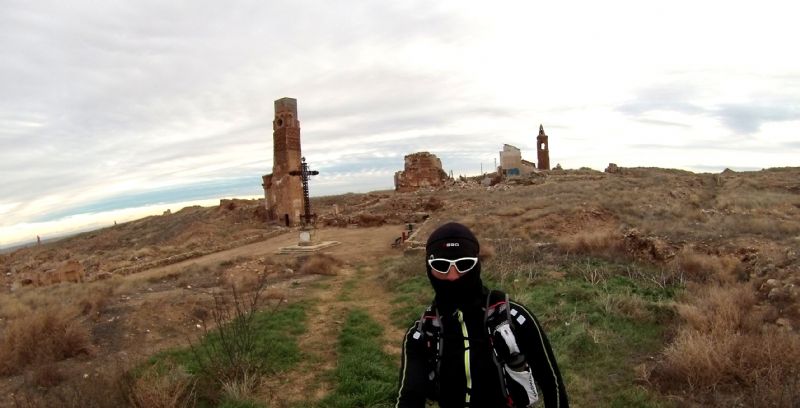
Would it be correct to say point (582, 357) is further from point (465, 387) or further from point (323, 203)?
point (323, 203)

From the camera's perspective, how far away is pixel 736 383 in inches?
170

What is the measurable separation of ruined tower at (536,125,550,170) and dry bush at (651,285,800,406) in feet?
133

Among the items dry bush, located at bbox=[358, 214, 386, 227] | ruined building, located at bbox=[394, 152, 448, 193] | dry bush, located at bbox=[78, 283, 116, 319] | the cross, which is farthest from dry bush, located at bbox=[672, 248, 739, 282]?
ruined building, located at bbox=[394, 152, 448, 193]

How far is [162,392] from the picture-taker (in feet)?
14.9

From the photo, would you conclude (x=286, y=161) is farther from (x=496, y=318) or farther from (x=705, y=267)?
(x=496, y=318)

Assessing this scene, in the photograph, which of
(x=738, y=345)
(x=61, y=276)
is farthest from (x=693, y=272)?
(x=61, y=276)

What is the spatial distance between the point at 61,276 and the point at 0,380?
11.3m

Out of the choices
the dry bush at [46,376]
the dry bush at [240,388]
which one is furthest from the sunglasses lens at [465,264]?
the dry bush at [46,376]

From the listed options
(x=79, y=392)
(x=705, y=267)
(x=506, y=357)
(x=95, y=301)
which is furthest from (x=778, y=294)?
(x=95, y=301)

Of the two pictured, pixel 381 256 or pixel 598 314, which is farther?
pixel 381 256

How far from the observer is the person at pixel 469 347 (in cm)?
223

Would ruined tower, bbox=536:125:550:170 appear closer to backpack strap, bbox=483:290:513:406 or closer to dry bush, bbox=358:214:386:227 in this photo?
dry bush, bbox=358:214:386:227

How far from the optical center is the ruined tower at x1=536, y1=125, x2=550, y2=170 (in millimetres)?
44287

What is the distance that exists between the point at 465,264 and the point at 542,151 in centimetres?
4456
